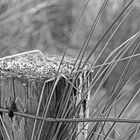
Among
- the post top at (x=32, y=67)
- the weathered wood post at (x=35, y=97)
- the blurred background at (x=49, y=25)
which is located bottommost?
the weathered wood post at (x=35, y=97)

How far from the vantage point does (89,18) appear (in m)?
3.96

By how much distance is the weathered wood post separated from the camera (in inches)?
45.5

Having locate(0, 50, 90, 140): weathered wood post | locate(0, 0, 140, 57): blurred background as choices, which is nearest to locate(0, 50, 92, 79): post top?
locate(0, 50, 90, 140): weathered wood post

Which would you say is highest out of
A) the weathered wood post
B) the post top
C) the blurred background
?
the blurred background

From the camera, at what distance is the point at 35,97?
119cm

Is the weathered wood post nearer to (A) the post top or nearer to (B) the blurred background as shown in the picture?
(A) the post top

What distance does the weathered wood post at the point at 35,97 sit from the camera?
1155mm

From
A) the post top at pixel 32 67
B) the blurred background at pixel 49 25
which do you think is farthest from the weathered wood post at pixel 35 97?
the blurred background at pixel 49 25

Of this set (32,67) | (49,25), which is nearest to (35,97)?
(32,67)

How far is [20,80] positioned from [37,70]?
2.6 inches

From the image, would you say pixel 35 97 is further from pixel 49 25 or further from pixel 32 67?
pixel 49 25

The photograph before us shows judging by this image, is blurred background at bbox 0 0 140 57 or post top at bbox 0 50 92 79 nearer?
→ post top at bbox 0 50 92 79

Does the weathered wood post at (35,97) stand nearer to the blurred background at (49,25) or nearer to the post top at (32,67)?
the post top at (32,67)

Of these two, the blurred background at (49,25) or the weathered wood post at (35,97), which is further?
the blurred background at (49,25)
